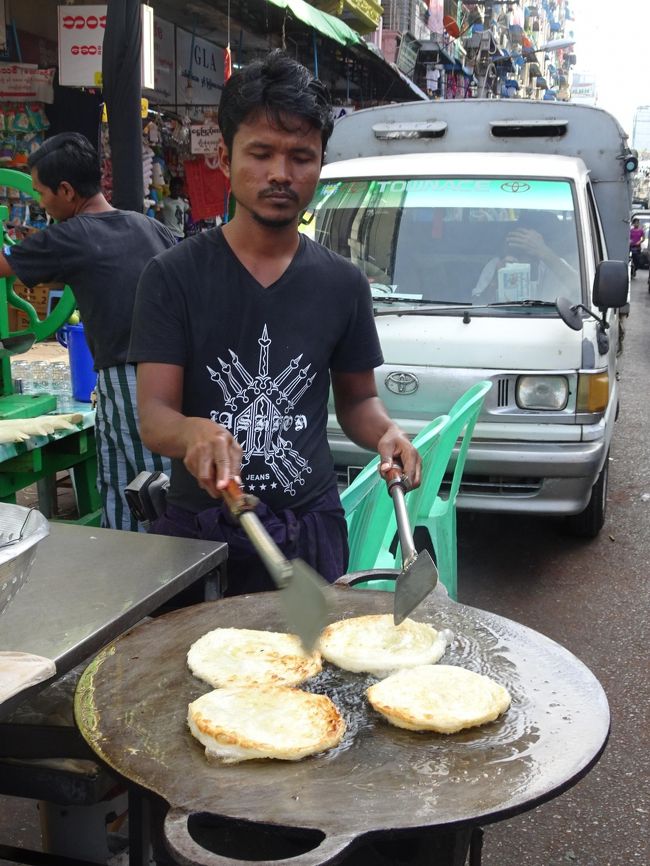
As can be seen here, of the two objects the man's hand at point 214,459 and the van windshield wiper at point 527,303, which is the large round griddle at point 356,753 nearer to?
the man's hand at point 214,459

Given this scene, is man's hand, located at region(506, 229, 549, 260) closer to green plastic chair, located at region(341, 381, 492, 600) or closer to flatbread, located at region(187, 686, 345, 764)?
green plastic chair, located at region(341, 381, 492, 600)

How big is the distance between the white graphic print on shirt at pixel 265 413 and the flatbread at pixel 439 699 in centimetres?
66

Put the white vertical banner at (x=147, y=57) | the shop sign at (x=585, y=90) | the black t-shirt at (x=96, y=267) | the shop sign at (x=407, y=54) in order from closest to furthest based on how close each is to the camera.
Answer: the black t-shirt at (x=96, y=267) → the white vertical banner at (x=147, y=57) → the shop sign at (x=407, y=54) → the shop sign at (x=585, y=90)

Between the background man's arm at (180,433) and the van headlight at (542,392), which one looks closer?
the background man's arm at (180,433)

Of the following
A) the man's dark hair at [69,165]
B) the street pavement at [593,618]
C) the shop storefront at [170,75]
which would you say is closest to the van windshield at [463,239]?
the street pavement at [593,618]

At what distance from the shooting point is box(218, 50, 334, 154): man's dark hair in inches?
82.1

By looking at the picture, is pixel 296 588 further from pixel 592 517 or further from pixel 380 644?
pixel 592 517

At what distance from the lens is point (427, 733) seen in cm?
160

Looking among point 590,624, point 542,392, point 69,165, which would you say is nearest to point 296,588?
point 69,165

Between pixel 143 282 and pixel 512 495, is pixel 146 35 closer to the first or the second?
pixel 512 495

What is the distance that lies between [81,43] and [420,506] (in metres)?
4.90

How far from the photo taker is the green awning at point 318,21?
766 centimetres

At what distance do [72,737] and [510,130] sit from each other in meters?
5.61

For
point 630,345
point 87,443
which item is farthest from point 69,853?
point 630,345
